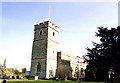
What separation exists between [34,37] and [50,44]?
478 centimetres

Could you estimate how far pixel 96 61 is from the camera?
1634 centimetres

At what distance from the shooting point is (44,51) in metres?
29.7

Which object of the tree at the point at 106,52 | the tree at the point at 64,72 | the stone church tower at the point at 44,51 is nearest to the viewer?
the tree at the point at 106,52

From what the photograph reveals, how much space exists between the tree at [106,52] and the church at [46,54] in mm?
13562

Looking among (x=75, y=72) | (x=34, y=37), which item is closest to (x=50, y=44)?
(x=34, y=37)

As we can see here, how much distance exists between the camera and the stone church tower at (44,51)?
2886 cm

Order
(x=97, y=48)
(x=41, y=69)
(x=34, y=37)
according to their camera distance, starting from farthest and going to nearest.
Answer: (x=34, y=37), (x=41, y=69), (x=97, y=48)

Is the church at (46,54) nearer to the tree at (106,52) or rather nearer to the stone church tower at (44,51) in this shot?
the stone church tower at (44,51)

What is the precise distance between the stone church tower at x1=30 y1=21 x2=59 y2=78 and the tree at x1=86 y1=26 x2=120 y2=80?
13.5 metres

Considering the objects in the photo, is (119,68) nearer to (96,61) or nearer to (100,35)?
(96,61)

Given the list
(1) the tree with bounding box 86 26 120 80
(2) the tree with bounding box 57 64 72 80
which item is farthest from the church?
(1) the tree with bounding box 86 26 120 80

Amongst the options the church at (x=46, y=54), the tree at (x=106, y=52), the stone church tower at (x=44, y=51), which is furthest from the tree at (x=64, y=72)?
the tree at (x=106, y=52)

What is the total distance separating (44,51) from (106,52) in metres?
16.3

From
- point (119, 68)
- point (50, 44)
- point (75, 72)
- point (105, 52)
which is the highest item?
point (50, 44)
